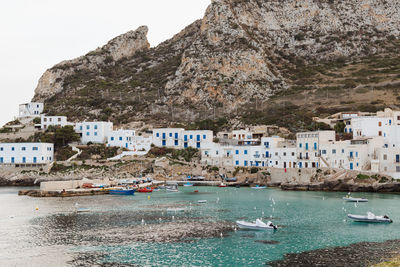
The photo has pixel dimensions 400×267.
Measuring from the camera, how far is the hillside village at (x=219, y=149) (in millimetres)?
74875

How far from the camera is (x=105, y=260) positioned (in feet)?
95.6

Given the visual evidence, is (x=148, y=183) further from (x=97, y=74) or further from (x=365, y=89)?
(x=97, y=74)

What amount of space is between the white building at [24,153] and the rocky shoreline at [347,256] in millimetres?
77897

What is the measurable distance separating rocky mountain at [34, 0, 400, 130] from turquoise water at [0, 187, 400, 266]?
48.9m

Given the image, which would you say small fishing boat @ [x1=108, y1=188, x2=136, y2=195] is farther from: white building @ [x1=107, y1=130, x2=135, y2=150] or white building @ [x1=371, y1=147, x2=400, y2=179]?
white building @ [x1=371, y1=147, x2=400, y2=179]

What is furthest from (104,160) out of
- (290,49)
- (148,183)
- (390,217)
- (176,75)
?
(290,49)

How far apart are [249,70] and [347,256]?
10374 cm

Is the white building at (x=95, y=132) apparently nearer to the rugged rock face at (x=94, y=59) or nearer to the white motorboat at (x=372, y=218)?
the rugged rock face at (x=94, y=59)

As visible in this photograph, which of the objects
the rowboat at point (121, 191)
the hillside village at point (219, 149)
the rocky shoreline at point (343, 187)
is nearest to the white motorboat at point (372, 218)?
the rocky shoreline at point (343, 187)

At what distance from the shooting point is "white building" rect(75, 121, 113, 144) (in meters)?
102

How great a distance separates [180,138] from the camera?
324 ft

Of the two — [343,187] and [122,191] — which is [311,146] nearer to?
[343,187]

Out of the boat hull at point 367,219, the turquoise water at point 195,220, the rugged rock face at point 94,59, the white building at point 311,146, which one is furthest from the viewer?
the rugged rock face at point 94,59

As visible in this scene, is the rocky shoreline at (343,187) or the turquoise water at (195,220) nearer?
the turquoise water at (195,220)
